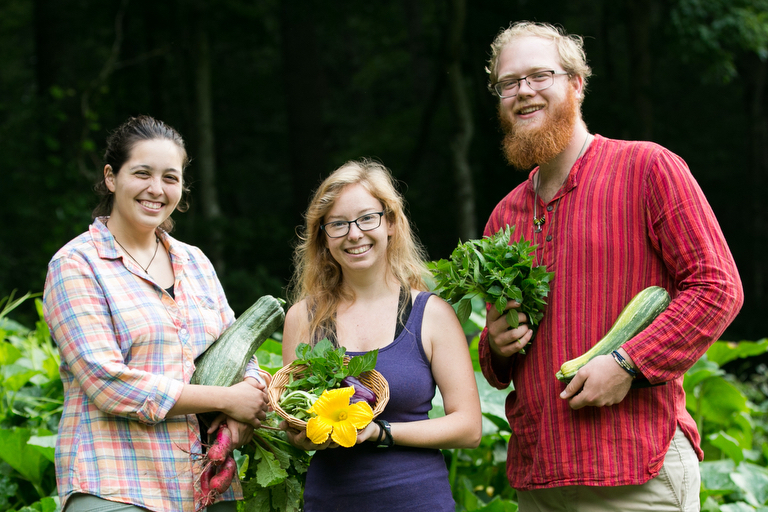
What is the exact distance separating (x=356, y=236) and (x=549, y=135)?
81 centimetres

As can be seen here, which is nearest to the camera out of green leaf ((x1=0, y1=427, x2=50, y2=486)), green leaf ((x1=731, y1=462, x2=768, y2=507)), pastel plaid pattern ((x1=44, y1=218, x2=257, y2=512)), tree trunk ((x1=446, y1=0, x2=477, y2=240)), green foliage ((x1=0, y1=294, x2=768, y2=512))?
pastel plaid pattern ((x1=44, y1=218, x2=257, y2=512))

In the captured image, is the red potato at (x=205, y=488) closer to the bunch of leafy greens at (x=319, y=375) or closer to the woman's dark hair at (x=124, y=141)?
the bunch of leafy greens at (x=319, y=375)

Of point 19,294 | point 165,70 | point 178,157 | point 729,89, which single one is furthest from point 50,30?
point 729,89

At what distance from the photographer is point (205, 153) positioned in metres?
10.9

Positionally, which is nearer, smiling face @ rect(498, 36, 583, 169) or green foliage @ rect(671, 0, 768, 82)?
smiling face @ rect(498, 36, 583, 169)

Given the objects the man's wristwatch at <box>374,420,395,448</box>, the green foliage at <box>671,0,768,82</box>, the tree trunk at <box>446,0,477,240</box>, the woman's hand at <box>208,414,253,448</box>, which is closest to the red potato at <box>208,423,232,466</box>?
the woman's hand at <box>208,414,253,448</box>

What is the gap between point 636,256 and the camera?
246 centimetres

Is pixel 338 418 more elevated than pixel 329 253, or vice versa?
pixel 329 253

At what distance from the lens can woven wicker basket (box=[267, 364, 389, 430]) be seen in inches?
92.9

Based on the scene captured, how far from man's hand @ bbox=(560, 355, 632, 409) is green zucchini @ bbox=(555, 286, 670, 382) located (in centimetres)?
5

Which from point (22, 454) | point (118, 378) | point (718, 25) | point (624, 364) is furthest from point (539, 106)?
point (718, 25)

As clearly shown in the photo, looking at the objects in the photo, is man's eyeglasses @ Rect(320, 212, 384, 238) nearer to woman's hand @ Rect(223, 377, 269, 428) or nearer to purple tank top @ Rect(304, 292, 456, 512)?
purple tank top @ Rect(304, 292, 456, 512)

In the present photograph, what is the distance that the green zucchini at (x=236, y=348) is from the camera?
2.66 metres

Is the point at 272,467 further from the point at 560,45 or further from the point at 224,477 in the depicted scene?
the point at 560,45
